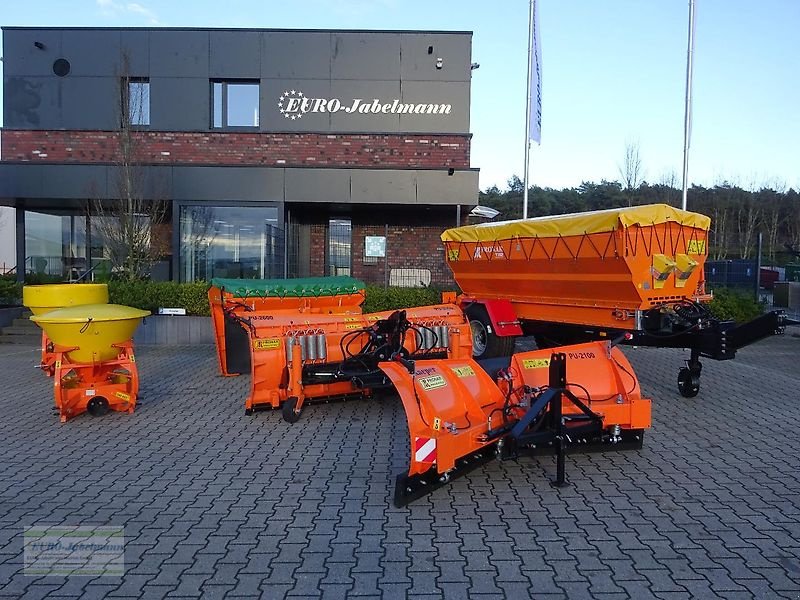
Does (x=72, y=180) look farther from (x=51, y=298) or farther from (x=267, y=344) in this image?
(x=267, y=344)

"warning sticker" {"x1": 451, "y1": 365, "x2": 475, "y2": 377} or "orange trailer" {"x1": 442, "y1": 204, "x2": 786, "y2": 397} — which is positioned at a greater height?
"orange trailer" {"x1": 442, "y1": 204, "x2": 786, "y2": 397}

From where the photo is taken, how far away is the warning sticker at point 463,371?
17.9 feet

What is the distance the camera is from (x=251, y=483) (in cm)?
526

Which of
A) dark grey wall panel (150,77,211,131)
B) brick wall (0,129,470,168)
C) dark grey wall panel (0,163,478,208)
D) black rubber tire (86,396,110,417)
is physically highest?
dark grey wall panel (150,77,211,131)

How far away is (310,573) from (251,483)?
66.0 inches

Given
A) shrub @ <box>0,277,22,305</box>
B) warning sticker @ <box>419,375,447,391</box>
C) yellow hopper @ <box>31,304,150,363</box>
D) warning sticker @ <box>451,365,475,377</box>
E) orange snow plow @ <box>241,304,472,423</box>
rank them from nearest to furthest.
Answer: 1. warning sticker @ <box>419,375,447,391</box>
2. warning sticker @ <box>451,365,475,377</box>
3. yellow hopper @ <box>31,304,150,363</box>
4. orange snow plow @ <box>241,304,472,423</box>
5. shrub @ <box>0,277,22,305</box>

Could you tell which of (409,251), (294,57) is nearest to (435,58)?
(294,57)

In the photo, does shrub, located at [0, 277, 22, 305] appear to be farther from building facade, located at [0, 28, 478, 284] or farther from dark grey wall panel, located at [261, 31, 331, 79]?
dark grey wall panel, located at [261, 31, 331, 79]

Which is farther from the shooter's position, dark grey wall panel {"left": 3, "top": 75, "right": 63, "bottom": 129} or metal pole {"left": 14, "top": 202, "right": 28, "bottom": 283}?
metal pole {"left": 14, "top": 202, "right": 28, "bottom": 283}

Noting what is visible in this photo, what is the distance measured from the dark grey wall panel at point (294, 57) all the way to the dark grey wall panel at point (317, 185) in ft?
9.25

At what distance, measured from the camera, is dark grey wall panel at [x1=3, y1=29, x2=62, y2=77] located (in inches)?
641

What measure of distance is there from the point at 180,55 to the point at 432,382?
46.6 ft

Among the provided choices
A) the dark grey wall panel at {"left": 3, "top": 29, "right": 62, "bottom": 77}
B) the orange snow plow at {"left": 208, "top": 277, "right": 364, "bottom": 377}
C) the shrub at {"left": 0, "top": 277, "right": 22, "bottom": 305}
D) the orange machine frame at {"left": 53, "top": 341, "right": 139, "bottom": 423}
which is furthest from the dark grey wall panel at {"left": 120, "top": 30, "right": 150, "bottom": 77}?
the orange machine frame at {"left": 53, "top": 341, "right": 139, "bottom": 423}

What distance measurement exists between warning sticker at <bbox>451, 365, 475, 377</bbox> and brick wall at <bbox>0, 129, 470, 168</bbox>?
37.2ft
